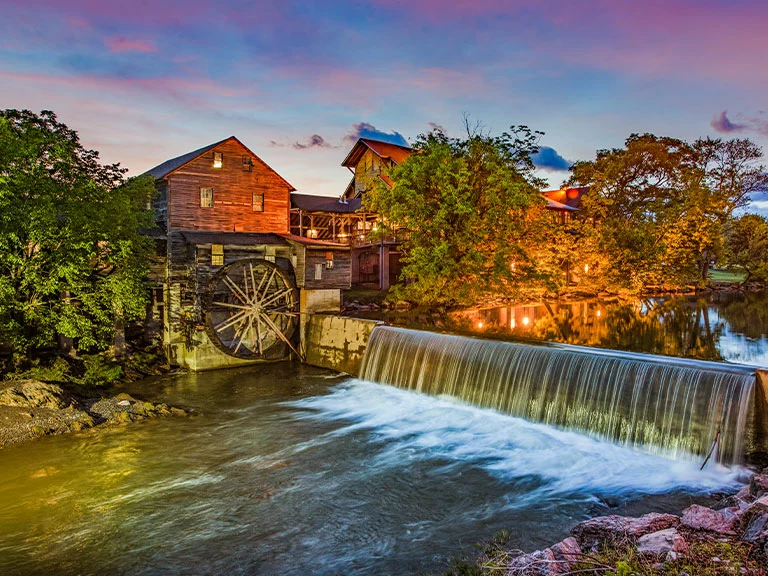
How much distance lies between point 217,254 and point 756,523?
58.2 ft

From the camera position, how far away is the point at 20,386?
1330 centimetres

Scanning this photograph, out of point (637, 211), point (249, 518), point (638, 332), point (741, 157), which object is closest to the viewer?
point (249, 518)

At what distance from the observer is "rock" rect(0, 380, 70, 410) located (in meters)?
12.7

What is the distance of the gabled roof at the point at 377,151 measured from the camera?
3547cm

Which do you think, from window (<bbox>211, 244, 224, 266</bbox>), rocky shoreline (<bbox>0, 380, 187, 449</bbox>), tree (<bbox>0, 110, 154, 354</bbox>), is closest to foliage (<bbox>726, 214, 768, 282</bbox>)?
window (<bbox>211, 244, 224, 266</bbox>)

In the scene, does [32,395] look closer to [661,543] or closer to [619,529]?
[619,529]

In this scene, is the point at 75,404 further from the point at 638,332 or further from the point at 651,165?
the point at 651,165

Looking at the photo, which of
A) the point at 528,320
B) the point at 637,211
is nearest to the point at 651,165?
the point at 637,211

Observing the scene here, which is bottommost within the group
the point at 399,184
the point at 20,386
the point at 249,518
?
the point at 249,518

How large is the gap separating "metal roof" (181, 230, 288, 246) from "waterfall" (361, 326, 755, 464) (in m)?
7.77

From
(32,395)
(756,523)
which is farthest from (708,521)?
(32,395)

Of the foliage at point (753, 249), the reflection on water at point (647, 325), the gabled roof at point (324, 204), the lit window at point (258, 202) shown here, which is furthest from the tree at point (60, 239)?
the foliage at point (753, 249)

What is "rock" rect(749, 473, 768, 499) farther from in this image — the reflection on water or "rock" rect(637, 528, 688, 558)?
the reflection on water

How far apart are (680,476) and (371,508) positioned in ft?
17.8
